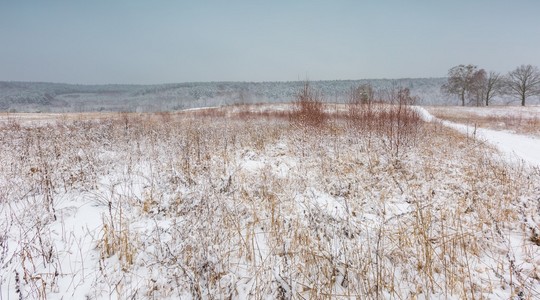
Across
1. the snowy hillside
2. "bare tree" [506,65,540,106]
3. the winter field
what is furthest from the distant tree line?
the winter field

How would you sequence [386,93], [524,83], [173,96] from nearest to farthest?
[386,93] → [524,83] → [173,96]

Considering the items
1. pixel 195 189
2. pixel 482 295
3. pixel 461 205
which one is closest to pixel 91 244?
pixel 195 189

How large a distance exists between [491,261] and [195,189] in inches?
179

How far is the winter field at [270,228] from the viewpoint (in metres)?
2.49

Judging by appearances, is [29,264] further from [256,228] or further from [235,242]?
[256,228]

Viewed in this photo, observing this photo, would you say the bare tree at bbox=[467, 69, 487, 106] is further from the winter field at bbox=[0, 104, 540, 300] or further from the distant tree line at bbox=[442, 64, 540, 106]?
the winter field at bbox=[0, 104, 540, 300]

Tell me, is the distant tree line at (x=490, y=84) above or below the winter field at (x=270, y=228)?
above

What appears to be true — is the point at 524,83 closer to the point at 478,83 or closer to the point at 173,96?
the point at 478,83

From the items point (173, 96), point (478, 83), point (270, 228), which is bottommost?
point (270, 228)

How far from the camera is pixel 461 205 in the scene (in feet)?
14.1

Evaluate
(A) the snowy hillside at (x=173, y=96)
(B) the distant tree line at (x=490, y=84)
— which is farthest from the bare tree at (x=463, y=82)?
(A) the snowy hillside at (x=173, y=96)

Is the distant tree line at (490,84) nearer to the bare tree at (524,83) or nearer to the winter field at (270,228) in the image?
the bare tree at (524,83)

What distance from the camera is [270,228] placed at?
3.58 meters

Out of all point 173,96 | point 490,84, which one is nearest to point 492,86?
point 490,84
